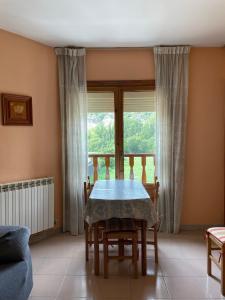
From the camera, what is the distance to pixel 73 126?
3.97 m

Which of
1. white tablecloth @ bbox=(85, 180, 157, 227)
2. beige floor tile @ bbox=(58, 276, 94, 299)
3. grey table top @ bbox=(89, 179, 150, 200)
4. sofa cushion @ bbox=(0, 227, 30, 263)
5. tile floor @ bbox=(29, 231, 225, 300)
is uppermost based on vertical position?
grey table top @ bbox=(89, 179, 150, 200)

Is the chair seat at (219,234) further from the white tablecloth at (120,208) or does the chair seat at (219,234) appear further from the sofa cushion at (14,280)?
the sofa cushion at (14,280)

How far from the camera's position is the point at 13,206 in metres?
3.40

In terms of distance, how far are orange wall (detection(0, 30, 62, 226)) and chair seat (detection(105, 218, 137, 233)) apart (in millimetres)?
1312

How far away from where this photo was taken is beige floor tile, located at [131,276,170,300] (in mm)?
2461

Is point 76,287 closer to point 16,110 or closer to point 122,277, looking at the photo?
point 122,277

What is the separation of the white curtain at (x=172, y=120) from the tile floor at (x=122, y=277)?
0.73m

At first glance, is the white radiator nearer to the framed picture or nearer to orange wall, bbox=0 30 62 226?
orange wall, bbox=0 30 62 226

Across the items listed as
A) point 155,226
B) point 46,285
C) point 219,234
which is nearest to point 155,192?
point 155,226

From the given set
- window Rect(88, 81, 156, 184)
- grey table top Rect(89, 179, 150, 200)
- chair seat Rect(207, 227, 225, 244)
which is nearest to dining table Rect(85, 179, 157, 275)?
grey table top Rect(89, 179, 150, 200)

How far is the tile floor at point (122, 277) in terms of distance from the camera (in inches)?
97.9

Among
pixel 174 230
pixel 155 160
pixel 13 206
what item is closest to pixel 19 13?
pixel 13 206


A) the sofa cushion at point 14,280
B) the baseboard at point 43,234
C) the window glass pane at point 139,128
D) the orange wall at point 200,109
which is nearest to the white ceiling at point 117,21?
the orange wall at point 200,109

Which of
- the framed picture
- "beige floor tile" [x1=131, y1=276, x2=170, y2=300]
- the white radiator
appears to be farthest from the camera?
the framed picture
